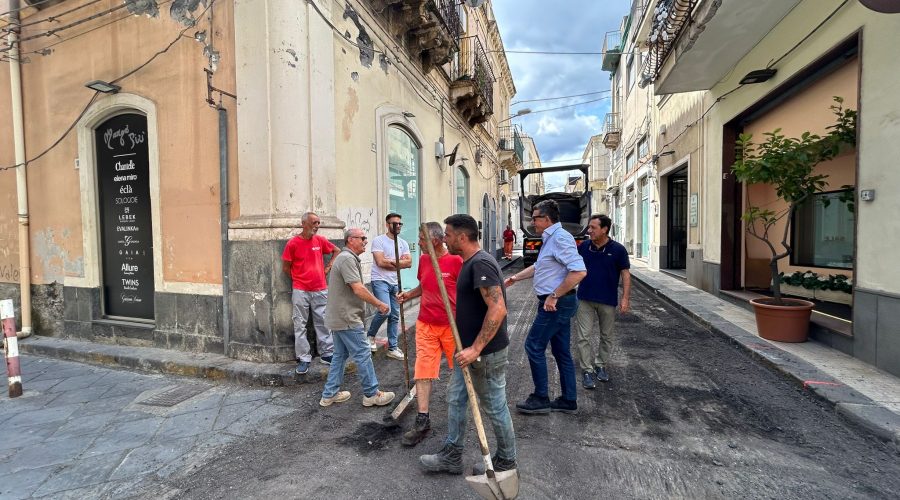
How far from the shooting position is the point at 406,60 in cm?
819

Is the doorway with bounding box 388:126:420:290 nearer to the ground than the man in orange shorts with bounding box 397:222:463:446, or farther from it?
farther from it

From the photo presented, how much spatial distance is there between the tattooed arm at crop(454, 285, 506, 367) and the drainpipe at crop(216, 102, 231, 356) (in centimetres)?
379

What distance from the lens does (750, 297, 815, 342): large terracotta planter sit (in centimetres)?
518

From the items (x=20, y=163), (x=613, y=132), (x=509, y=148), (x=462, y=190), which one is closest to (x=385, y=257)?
(x=20, y=163)

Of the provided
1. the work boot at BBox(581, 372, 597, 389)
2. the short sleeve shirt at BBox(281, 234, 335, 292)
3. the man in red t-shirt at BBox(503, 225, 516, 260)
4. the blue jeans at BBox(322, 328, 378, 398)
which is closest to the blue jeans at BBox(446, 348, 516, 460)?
the blue jeans at BBox(322, 328, 378, 398)

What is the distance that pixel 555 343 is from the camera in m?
3.65

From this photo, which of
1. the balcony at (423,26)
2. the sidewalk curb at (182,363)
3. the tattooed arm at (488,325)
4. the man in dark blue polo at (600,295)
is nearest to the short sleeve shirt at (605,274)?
the man in dark blue polo at (600,295)

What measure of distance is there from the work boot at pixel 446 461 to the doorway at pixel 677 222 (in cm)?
1250

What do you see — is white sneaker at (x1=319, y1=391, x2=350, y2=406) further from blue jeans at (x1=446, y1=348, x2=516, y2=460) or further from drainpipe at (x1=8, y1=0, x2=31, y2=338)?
drainpipe at (x1=8, y1=0, x2=31, y2=338)

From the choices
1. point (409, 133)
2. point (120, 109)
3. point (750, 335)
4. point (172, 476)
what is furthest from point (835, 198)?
point (120, 109)

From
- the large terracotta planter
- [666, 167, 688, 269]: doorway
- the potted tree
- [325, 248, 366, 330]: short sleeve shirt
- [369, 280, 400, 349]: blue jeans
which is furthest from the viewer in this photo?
[666, 167, 688, 269]: doorway

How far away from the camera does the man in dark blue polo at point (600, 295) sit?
418 centimetres

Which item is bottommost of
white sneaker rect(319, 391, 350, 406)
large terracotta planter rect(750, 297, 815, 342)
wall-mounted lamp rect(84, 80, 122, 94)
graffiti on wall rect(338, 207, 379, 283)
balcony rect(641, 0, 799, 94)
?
white sneaker rect(319, 391, 350, 406)

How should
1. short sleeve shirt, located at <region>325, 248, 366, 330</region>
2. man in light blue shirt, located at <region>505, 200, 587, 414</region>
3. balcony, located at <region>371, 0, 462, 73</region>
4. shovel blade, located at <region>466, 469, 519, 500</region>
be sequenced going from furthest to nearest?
balcony, located at <region>371, 0, 462, 73</region>, short sleeve shirt, located at <region>325, 248, 366, 330</region>, man in light blue shirt, located at <region>505, 200, 587, 414</region>, shovel blade, located at <region>466, 469, 519, 500</region>
